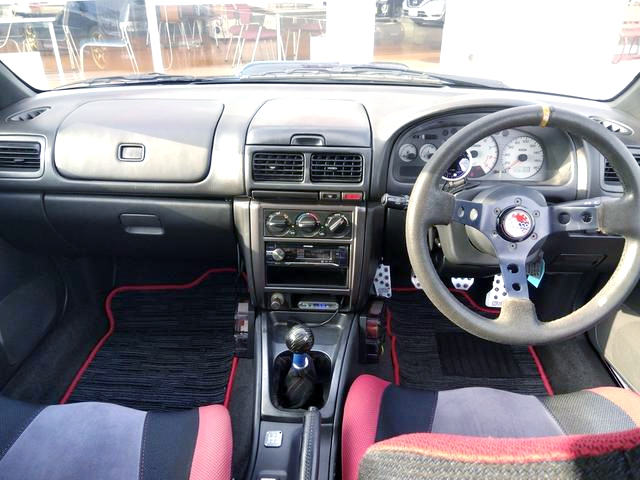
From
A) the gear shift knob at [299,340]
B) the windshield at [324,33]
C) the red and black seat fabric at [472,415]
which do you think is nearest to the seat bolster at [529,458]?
the red and black seat fabric at [472,415]

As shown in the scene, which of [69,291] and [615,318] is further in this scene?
[69,291]

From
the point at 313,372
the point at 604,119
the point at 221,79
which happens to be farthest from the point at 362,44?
the point at 313,372

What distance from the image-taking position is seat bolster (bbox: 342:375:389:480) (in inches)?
58.0

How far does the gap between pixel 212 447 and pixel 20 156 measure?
141 centimetres

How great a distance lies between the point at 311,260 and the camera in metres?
1.94

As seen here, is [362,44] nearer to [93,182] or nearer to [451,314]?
[93,182]

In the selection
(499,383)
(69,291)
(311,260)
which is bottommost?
(499,383)

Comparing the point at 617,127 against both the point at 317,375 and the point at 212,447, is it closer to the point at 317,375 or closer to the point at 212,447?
the point at 317,375

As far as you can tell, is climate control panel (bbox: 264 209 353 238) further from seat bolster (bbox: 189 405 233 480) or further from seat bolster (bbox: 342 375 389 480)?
seat bolster (bbox: 189 405 233 480)

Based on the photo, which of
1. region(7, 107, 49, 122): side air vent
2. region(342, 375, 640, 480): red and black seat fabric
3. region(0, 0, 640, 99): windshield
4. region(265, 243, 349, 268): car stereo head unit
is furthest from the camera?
region(0, 0, 640, 99): windshield

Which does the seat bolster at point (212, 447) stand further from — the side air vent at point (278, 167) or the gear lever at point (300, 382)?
the side air vent at point (278, 167)

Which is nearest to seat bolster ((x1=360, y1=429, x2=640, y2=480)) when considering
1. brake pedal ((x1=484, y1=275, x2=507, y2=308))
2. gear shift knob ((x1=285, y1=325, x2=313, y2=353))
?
gear shift knob ((x1=285, y1=325, x2=313, y2=353))

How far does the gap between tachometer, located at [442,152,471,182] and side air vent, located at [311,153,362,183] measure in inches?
12.1

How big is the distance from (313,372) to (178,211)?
2.68 ft
